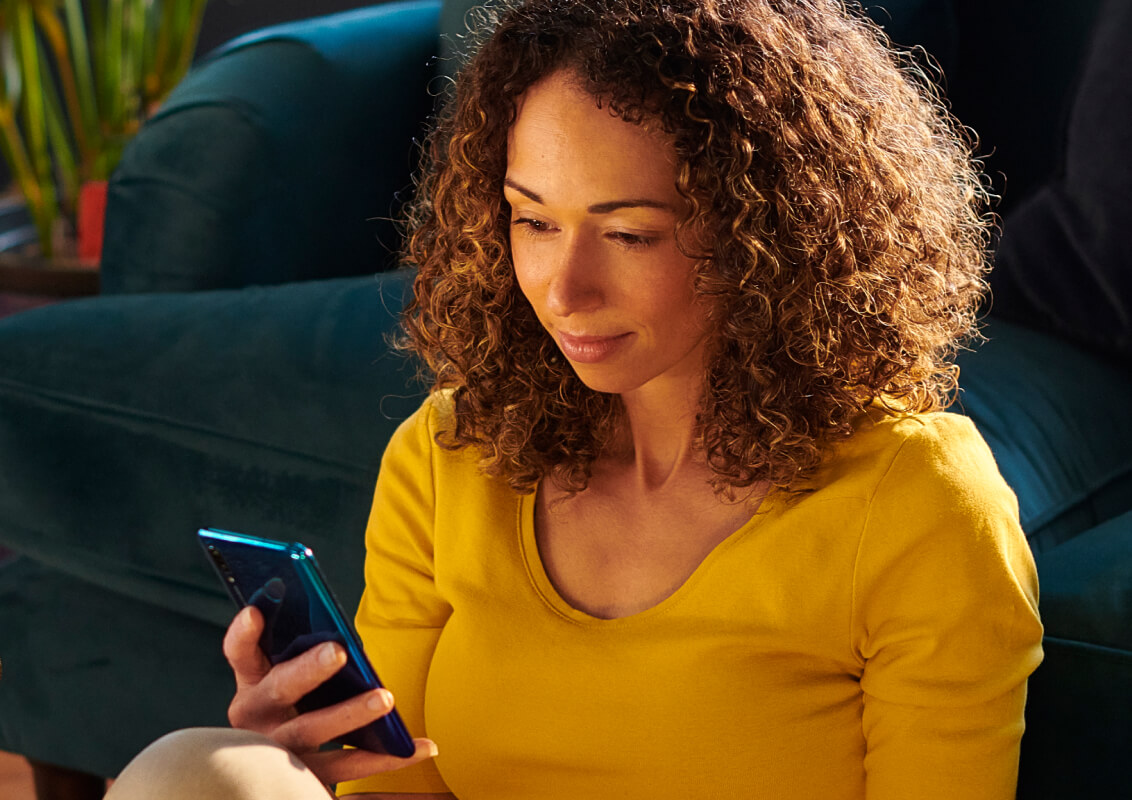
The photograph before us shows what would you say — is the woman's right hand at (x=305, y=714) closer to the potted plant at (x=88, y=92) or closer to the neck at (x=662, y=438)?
the neck at (x=662, y=438)

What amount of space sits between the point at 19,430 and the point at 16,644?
9.0 inches

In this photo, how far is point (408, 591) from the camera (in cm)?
87

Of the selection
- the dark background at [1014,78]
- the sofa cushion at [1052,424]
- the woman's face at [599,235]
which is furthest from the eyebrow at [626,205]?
the dark background at [1014,78]

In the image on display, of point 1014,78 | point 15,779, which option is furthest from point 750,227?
point 15,779

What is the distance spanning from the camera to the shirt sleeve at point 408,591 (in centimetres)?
86

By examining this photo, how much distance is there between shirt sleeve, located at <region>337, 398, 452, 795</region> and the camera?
2.83ft

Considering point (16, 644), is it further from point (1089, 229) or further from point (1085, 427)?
point (1089, 229)

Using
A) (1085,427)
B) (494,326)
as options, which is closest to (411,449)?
(494,326)

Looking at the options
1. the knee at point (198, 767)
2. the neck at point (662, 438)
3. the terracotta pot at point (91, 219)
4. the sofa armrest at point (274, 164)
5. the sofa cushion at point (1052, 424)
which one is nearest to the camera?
the knee at point (198, 767)

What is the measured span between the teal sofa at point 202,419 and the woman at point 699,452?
294 mm

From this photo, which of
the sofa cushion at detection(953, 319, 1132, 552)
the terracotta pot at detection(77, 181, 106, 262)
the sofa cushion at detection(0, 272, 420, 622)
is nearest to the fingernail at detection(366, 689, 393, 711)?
the sofa cushion at detection(0, 272, 420, 622)

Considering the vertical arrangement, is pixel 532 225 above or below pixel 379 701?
above

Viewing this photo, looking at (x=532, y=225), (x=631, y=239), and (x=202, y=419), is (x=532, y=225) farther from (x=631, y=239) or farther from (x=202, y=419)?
(x=202, y=419)

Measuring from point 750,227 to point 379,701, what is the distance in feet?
1.14
